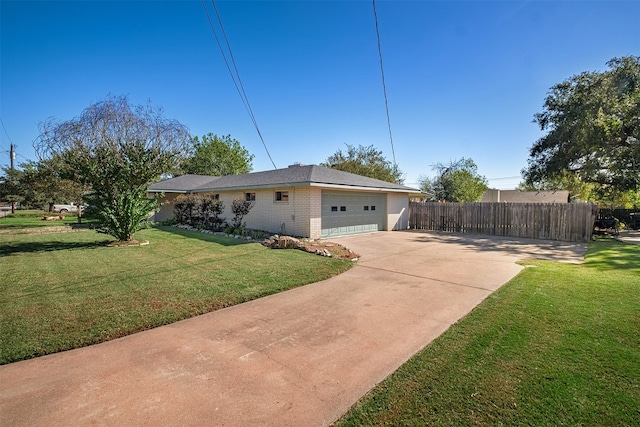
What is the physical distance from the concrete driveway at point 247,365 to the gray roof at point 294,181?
7.75m

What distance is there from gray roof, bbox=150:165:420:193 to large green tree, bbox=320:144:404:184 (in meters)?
15.4

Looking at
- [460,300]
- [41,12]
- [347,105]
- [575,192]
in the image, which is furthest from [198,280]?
[575,192]

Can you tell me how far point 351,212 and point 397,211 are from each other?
4.04 m

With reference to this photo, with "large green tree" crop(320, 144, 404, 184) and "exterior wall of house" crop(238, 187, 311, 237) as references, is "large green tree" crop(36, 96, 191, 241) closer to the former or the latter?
"exterior wall of house" crop(238, 187, 311, 237)

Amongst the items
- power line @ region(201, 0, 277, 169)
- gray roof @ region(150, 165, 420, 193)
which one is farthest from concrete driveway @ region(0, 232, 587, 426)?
power line @ region(201, 0, 277, 169)

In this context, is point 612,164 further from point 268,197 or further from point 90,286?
point 90,286

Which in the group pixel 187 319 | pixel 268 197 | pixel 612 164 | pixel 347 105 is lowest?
pixel 187 319

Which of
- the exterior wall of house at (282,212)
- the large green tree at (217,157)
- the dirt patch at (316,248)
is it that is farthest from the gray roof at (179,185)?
the large green tree at (217,157)

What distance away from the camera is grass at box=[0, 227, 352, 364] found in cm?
368

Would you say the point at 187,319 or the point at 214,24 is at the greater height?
the point at 214,24

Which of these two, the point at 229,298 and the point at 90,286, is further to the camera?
the point at 90,286

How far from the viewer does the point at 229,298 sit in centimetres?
492

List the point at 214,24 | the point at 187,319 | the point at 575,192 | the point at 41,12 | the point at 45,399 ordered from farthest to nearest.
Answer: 1. the point at 575,192
2. the point at 214,24
3. the point at 41,12
4. the point at 187,319
5. the point at 45,399

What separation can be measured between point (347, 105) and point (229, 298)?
46.0ft
